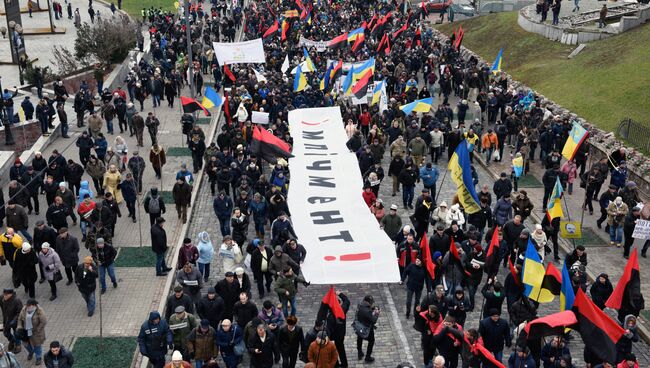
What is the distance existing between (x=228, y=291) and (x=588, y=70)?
24337 mm

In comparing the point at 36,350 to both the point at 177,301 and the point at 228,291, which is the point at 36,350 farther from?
the point at 228,291

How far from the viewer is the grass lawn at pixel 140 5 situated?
68812 millimetres

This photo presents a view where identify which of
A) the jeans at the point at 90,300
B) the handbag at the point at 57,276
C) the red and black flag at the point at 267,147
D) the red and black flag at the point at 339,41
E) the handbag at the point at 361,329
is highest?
the red and black flag at the point at 339,41

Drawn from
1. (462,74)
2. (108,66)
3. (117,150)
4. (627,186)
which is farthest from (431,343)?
(108,66)

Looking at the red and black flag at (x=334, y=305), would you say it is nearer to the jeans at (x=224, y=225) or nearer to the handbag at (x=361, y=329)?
the handbag at (x=361, y=329)

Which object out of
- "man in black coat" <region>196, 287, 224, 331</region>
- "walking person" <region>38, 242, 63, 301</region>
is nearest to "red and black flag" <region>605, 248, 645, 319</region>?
"man in black coat" <region>196, 287, 224, 331</region>

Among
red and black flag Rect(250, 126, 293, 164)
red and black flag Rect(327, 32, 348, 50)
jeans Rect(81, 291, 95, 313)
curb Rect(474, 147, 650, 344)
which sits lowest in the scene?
curb Rect(474, 147, 650, 344)

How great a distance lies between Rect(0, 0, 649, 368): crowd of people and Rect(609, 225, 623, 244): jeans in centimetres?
5

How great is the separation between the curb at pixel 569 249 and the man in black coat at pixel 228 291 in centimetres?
775

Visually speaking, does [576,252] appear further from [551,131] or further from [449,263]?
[551,131]

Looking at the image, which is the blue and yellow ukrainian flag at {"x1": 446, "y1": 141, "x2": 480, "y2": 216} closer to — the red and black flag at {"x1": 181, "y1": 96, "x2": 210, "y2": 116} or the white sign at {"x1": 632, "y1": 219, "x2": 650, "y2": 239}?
the white sign at {"x1": 632, "y1": 219, "x2": 650, "y2": 239}

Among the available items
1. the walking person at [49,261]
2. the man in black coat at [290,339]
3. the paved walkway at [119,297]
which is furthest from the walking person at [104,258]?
the man in black coat at [290,339]

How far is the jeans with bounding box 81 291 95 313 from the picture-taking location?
15.6 m

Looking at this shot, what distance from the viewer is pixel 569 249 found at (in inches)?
765
